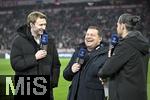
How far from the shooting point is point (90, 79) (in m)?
6.23

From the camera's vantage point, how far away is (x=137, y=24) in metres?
5.61

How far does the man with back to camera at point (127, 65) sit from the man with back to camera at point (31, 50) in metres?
1.11

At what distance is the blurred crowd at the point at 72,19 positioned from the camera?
43250mm

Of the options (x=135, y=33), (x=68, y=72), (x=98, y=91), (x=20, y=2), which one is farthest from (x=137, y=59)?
(x=20, y=2)

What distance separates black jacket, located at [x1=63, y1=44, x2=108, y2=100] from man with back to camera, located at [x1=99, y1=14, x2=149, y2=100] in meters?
0.63

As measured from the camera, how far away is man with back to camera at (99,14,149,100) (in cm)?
544

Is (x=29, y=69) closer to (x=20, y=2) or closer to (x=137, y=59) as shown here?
(x=137, y=59)

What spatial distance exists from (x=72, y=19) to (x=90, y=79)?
133 feet

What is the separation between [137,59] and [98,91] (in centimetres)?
98

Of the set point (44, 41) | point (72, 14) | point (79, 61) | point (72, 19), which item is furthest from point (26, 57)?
point (72, 14)

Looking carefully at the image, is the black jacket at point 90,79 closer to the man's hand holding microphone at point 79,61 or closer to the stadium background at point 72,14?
the man's hand holding microphone at point 79,61

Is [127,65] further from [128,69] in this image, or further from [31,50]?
[31,50]

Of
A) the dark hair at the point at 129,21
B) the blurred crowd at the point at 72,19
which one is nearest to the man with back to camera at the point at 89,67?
the dark hair at the point at 129,21

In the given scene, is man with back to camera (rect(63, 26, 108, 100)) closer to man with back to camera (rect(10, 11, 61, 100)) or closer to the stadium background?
man with back to camera (rect(10, 11, 61, 100))
